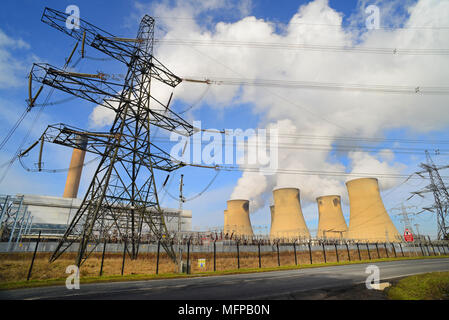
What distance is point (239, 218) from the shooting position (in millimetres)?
46062

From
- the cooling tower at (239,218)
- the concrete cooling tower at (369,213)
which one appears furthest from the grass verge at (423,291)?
the cooling tower at (239,218)

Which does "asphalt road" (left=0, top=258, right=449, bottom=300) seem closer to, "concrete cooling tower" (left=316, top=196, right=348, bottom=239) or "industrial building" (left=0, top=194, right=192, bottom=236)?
"industrial building" (left=0, top=194, right=192, bottom=236)

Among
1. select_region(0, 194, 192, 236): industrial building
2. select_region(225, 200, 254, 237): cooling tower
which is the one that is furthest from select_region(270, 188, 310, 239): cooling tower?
select_region(0, 194, 192, 236): industrial building

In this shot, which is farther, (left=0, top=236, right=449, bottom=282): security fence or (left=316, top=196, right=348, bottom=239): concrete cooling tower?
(left=316, top=196, right=348, bottom=239): concrete cooling tower

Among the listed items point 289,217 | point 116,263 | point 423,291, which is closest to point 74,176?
point 116,263

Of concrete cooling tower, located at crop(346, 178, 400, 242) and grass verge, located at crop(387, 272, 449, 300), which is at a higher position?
concrete cooling tower, located at crop(346, 178, 400, 242)

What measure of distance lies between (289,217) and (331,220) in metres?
10.8

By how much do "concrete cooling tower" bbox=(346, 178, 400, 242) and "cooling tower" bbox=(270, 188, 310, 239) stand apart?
321 inches

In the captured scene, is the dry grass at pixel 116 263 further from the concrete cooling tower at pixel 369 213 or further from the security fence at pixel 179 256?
the concrete cooling tower at pixel 369 213

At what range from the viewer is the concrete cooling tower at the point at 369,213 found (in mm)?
36875

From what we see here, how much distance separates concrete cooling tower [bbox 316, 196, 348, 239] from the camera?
149 ft
